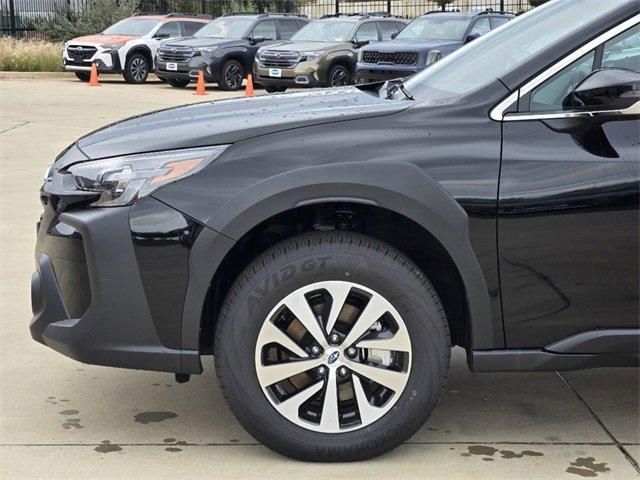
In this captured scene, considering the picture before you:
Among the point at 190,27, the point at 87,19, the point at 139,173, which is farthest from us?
the point at 87,19

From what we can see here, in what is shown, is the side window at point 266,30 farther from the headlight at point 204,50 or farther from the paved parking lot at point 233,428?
the paved parking lot at point 233,428

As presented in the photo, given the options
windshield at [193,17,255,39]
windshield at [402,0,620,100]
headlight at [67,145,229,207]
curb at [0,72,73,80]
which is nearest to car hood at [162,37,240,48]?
windshield at [193,17,255,39]

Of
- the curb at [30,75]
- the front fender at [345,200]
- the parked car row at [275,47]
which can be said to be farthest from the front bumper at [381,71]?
the front fender at [345,200]

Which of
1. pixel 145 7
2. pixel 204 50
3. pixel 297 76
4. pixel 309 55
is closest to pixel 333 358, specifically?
pixel 297 76

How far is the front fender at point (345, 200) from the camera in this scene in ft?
12.6

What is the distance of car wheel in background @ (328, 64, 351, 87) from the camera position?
23328 mm

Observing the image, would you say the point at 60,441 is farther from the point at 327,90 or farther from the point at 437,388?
the point at 327,90

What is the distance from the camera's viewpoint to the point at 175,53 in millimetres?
24266

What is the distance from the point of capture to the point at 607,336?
12.9ft

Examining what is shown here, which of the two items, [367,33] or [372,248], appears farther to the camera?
[367,33]

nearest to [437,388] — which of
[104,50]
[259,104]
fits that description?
Answer: [259,104]

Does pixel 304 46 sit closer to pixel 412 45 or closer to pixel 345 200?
pixel 412 45

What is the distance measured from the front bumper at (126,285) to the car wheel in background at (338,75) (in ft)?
64.3

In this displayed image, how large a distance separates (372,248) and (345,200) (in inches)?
7.9
